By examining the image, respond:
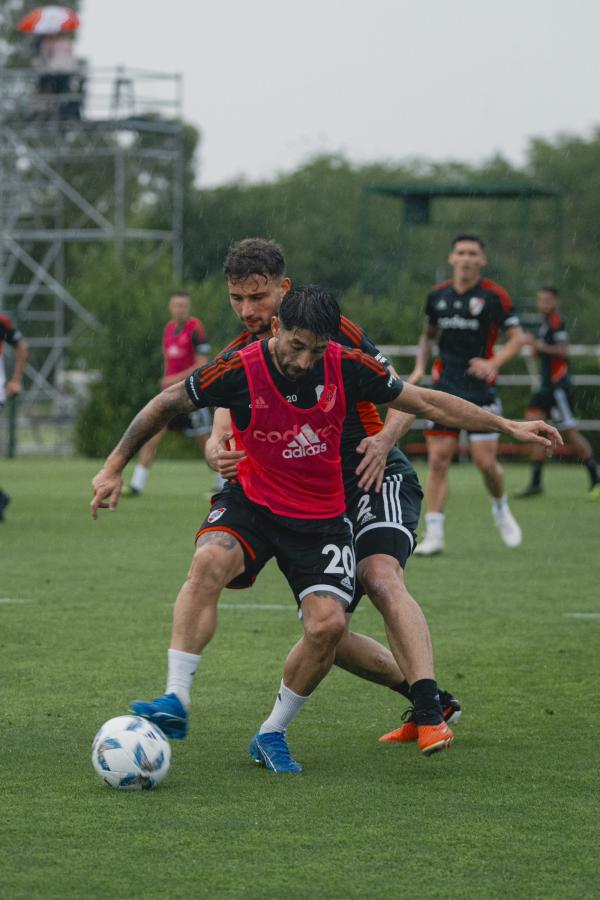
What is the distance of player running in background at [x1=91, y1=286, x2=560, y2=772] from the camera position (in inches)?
202

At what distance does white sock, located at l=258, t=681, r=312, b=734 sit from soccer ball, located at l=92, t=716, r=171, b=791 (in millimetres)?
470

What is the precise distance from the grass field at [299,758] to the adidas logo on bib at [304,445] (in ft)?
3.56

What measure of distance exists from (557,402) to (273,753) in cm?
1369

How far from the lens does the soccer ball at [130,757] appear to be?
15.8ft

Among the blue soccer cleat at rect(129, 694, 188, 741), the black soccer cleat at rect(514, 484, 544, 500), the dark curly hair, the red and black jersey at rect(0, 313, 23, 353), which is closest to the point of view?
the blue soccer cleat at rect(129, 694, 188, 741)

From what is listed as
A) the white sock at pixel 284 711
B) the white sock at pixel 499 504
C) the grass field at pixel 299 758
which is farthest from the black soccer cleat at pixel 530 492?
the white sock at pixel 284 711

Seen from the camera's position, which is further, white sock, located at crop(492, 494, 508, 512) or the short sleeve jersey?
white sock, located at crop(492, 494, 508, 512)

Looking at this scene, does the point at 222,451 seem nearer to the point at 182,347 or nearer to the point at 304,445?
the point at 304,445

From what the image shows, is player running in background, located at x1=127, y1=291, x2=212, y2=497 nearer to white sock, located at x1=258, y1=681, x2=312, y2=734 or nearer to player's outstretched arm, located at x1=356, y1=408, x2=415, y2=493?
player's outstretched arm, located at x1=356, y1=408, x2=415, y2=493

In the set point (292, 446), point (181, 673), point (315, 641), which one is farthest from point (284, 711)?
point (292, 446)

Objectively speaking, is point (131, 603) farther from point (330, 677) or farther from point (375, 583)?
point (375, 583)

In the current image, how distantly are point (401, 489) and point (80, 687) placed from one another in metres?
1.76

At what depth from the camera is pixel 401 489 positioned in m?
5.88

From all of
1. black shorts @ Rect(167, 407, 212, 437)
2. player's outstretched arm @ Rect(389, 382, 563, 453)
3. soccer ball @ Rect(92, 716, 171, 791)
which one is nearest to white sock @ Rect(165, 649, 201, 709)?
soccer ball @ Rect(92, 716, 171, 791)
